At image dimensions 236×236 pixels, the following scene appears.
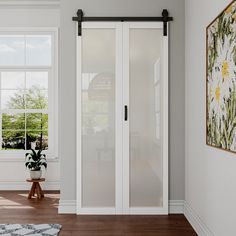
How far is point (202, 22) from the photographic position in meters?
3.78

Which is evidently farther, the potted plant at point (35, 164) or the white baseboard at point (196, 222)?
the potted plant at point (35, 164)

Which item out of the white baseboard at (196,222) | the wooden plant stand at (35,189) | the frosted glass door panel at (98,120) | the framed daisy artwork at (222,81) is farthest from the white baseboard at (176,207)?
the wooden plant stand at (35,189)

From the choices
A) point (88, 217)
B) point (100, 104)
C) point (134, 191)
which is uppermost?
point (100, 104)

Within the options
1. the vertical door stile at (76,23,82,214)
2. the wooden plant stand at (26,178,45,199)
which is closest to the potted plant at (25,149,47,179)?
the wooden plant stand at (26,178,45,199)

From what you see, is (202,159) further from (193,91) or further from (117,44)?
(117,44)

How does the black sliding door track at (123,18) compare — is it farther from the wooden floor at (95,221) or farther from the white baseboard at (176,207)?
the wooden floor at (95,221)

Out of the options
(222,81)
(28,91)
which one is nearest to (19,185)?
(28,91)

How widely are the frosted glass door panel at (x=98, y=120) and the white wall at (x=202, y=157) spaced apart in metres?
0.93

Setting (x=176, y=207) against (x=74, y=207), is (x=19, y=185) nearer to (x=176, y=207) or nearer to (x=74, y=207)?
(x=74, y=207)

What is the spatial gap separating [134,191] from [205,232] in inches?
49.1

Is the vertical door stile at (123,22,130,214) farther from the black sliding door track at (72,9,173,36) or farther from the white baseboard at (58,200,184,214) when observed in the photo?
the white baseboard at (58,200,184,214)

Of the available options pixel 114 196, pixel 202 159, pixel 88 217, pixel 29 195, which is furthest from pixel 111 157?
pixel 29 195

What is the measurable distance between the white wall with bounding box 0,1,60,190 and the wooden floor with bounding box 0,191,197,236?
94 centimetres

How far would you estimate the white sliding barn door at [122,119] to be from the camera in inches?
181
